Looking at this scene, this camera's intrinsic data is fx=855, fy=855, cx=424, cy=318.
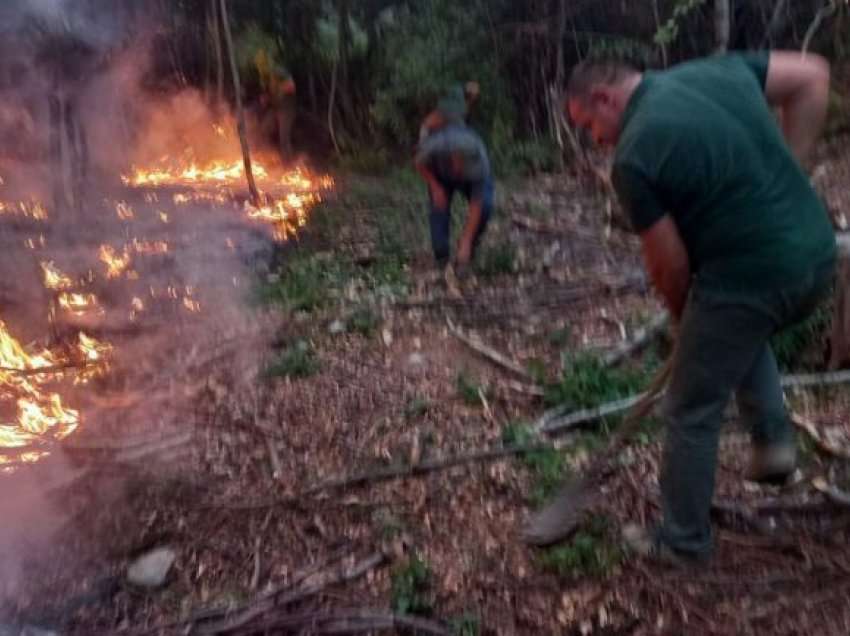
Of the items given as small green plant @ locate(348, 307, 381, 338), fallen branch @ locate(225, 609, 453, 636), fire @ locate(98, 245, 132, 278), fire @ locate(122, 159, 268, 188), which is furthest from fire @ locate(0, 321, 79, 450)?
fire @ locate(122, 159, 268, 188)

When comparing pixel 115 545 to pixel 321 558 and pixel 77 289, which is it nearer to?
pixel 321 558

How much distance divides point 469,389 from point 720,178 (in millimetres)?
2638

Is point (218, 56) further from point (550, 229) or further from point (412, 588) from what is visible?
point (412, 588)

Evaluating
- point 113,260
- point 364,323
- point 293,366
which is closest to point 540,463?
point 293,366

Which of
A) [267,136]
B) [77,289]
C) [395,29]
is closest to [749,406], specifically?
[77,289]

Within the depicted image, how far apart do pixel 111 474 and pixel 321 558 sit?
1473 mm

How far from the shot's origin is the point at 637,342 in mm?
5652

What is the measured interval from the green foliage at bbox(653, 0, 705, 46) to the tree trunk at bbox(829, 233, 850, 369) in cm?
552

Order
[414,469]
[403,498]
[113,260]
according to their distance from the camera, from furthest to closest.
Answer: [113,260]
[414,469]
[403,498]

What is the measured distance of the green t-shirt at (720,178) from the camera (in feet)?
9.64

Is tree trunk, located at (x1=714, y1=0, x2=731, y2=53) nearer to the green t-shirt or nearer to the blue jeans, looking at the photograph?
the blue jeans

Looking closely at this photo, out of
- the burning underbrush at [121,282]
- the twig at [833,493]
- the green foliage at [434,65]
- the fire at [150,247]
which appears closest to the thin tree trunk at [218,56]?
the burning underbrush at [121,282]

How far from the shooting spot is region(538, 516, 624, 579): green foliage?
12.2ft

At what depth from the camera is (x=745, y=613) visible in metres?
3.36
